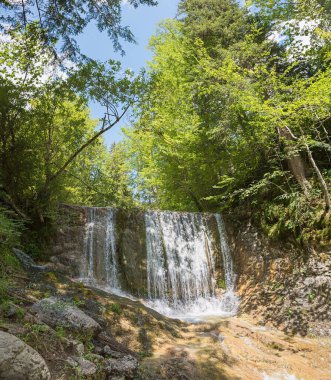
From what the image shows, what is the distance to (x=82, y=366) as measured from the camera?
13.5ft

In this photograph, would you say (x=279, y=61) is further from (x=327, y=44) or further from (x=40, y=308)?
(x=40, y=308)

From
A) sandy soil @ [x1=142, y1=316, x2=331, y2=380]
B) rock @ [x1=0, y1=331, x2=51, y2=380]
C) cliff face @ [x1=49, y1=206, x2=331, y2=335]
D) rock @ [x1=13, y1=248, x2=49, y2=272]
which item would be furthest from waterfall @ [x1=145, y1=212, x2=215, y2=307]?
rock @ [x1=0, y1=331, x2=51, y2=380]

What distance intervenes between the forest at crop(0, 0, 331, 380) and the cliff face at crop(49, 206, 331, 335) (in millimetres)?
466

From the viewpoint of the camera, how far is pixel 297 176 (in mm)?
11398

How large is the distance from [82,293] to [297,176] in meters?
8.38

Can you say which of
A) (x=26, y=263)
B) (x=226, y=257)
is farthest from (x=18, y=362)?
(x=226, y=257)

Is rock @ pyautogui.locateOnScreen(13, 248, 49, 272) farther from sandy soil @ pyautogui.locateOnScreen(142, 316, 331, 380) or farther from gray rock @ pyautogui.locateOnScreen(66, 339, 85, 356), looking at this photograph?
gray rock @ pyautogui.locateOnScreen(66, 339, 85, 356)

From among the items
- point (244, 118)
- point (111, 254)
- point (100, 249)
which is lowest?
point (111, 254)

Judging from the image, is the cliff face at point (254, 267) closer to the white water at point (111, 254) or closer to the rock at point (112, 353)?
the white water at point (111, 254)

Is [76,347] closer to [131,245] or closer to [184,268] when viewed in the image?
[131,245]

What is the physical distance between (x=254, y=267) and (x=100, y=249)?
5638 mm

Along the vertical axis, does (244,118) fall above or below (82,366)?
above

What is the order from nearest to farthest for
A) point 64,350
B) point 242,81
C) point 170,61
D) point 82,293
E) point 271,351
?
point 64,350 < point 271,351 < point 82,293 < point 242,81 < point 170,61

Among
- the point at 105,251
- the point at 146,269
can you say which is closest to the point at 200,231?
the point at 146,269
